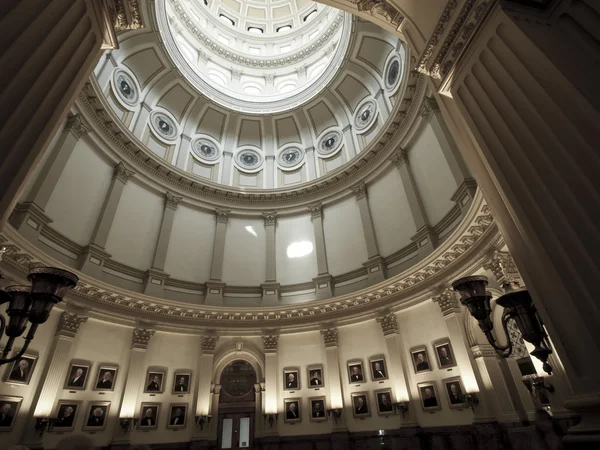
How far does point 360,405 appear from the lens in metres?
12.7

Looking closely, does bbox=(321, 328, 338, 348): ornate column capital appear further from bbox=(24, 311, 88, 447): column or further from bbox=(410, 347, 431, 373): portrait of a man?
bbox=(24, 311, 88, 447): column

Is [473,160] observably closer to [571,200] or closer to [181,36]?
[571,200]

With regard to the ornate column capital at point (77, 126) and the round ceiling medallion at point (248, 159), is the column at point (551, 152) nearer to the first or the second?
the ornate column capital at point (77, 126)

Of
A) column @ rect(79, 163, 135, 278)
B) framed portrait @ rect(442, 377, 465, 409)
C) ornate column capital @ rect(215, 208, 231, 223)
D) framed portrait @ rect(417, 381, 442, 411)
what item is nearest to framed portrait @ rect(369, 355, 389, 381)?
framed portrait @ rect(417, 381, 442, 411)

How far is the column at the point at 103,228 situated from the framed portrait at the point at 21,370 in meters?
3.13

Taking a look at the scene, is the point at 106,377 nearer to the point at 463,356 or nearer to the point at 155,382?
the point at 155,382

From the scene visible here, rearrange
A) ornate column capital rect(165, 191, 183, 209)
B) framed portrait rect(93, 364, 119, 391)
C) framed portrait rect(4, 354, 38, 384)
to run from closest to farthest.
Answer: framed portrait rect(4, 354, 38, 384) → framed portrait rect(93, 364, 119, 391) → ornate column capital rect(165, 191, 183, 209)

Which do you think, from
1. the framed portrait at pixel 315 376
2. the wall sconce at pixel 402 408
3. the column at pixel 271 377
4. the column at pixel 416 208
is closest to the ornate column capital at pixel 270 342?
the column at pixel 271 377

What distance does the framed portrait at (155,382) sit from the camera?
1247 cm

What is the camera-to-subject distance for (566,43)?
141 inches

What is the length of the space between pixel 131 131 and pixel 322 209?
34.3 ft

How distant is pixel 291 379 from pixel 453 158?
11.2 m

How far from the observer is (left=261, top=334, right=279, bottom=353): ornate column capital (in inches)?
568

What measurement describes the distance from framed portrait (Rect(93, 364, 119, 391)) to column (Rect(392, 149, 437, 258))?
12581 mm
